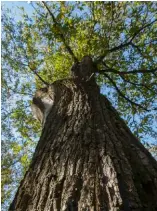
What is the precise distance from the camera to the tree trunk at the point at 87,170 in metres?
1.71

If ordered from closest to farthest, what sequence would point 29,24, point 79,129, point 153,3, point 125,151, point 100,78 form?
point 125,151
point 79,129
point 153,3
point 29,24
point 100,78

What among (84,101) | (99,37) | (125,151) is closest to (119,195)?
(125,151)

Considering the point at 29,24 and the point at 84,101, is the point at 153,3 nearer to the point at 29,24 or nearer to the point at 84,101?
the point at 29,24

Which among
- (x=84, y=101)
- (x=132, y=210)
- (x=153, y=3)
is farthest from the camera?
(x=153, y=3)

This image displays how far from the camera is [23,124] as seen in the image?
8.88 m

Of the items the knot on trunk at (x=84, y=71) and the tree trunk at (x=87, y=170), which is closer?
the tree trunk at (x=87, y=170)

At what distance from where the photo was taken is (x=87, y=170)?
2037 millimetres

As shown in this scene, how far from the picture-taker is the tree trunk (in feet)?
5.63

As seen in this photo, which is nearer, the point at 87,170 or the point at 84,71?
the point at 87,170

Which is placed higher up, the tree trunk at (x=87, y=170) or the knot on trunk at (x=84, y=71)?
the knot on trunk at (x=84, y=71)

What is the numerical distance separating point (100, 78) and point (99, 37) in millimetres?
1637

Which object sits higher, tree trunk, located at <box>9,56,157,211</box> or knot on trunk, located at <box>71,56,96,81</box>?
knot on trunk, located at <box>71,56,96,81</box>

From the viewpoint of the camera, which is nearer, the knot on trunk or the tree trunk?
the tree trunk

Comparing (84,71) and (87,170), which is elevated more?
(84,71)
